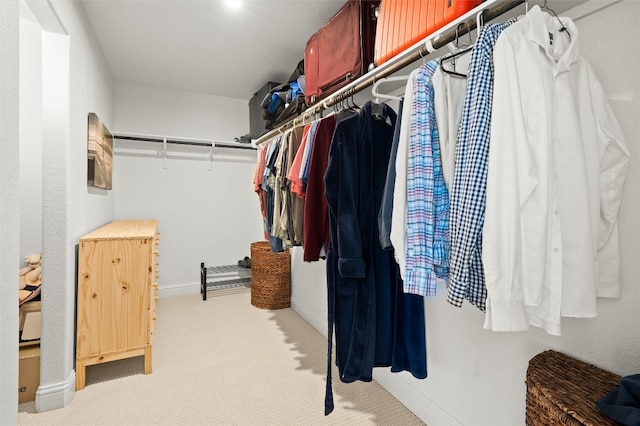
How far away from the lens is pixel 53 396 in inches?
68.4

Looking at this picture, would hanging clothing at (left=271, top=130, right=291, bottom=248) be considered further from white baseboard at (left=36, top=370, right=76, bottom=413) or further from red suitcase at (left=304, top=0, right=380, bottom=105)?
white baseboard at (left=36, top=370, right=76, bottom=413)

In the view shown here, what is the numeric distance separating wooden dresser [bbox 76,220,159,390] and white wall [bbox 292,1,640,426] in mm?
1562

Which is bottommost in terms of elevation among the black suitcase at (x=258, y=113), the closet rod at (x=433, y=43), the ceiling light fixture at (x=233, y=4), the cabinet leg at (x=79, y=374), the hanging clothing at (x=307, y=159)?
the cabinet leg at (x=79, y=374)

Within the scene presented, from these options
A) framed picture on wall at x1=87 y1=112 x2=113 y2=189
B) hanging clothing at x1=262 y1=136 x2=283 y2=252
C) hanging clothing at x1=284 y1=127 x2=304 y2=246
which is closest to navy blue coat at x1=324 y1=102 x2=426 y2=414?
hanging clothing at x1=284 y1=127 x2=304 y2=246

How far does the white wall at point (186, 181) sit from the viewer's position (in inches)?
139

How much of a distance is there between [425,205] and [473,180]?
19 centimetres

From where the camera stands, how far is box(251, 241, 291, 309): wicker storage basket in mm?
3258

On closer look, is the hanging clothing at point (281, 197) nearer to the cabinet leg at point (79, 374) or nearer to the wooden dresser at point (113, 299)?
the wooden dresser at point (113, 299)

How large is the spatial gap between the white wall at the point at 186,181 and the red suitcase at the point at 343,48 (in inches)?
85.5

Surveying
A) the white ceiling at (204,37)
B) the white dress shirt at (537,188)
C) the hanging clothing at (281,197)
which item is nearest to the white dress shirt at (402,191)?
the white dress shirt at (537,188)

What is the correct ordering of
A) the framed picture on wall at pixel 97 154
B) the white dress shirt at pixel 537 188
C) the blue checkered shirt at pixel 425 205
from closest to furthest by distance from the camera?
the white dress shirt at pixel 537 188
the blue checkered shirt at pixel 425 205
the framed picture on wall at pixel 97 154

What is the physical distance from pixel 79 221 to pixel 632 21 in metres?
2.74

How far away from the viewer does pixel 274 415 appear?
5.57ft

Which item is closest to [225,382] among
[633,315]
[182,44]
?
[633,315]
